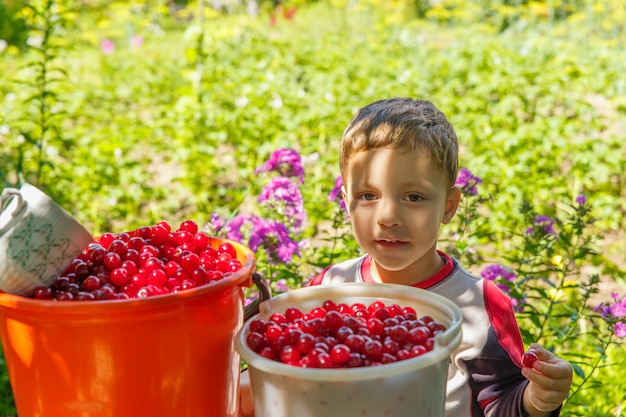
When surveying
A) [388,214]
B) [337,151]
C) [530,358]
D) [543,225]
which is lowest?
[337,151]

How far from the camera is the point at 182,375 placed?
138 cm

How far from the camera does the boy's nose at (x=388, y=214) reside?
1.57 m

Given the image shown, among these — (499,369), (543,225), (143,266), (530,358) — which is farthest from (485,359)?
(543,225)

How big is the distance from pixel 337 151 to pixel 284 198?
2.16 meters

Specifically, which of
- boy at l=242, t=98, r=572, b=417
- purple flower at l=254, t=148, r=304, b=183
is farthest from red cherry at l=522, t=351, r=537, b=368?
purple flower at l=254, t=148, r=304, b=183

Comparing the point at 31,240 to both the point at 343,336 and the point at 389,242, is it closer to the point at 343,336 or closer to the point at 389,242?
the point at 343,336

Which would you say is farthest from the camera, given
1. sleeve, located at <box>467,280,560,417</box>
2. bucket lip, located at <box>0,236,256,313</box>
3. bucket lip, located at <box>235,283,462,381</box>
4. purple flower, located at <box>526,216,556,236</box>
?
purple flower, located at <box>526,216,556,236</box>

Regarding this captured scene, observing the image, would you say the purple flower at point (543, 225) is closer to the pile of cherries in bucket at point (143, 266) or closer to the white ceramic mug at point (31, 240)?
the pile of cherries in bucket at point (143, 266)

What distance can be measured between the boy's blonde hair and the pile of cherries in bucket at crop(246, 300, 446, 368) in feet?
1.26

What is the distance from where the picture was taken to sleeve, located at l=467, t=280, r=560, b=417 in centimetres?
156

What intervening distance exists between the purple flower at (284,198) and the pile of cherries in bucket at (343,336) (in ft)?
3.46

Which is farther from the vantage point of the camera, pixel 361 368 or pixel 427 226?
pixel 427 226

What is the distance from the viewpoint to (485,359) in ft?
5.15

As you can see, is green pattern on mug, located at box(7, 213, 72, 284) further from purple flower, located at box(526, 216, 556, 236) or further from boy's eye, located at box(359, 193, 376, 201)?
purple flower, located at box(526, 216, 556, 236)
